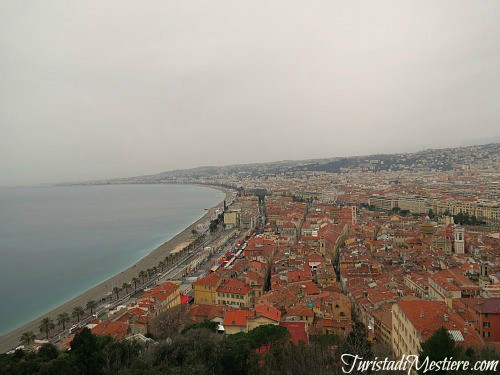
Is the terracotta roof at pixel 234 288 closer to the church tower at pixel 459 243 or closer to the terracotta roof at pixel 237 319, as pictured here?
the terracotta roof at pixel 237 319

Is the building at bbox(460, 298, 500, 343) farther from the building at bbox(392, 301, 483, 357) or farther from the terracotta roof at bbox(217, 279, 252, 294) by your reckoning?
the terracotta roof at bbox(217, 279, 252, 294)

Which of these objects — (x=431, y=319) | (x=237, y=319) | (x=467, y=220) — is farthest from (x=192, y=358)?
(x=467, y=220)

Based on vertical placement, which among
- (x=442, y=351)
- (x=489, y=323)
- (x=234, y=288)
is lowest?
(x=234, y=288)

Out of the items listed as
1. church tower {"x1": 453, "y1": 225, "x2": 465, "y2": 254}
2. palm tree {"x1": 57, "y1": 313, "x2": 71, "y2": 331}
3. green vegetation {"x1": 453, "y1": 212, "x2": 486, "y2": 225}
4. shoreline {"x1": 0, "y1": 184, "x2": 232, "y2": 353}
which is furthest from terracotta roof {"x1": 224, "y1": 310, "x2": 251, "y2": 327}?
green vegetation {"x1": 453, "y1": 212, "x2": 486, "y2": 225}

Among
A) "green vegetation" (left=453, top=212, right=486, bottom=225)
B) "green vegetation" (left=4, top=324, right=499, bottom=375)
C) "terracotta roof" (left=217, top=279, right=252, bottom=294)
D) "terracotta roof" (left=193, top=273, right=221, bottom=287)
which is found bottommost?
"green vegetation" (left=453, top=212, right=486, bottom=225)

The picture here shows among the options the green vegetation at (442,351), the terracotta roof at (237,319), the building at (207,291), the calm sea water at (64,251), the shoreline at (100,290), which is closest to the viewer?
the green vegetation at (442,351)

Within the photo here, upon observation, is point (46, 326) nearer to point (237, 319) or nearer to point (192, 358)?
point (237, 319)

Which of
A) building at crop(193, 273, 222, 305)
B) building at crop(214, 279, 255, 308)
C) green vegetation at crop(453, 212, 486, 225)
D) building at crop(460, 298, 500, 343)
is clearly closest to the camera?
building at crop(460, 298, 500, 343)

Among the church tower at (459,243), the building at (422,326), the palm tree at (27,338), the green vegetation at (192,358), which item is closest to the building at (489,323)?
the building at (422,326)

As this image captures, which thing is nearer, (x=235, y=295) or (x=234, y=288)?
(x=235, y=295)

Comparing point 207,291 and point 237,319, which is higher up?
point 237,319

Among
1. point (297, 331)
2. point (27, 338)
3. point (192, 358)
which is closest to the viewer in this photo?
point (192, 358)

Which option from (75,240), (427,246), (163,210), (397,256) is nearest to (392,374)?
(397,256)
